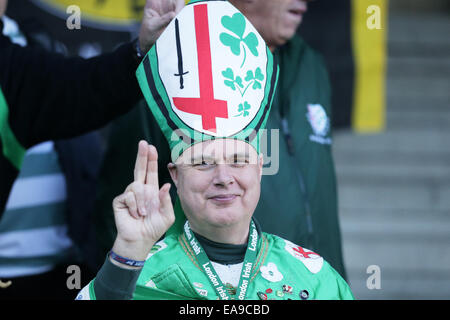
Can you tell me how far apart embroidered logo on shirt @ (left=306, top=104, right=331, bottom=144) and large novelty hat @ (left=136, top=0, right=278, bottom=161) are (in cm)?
74

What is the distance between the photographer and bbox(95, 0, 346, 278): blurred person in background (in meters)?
2.32

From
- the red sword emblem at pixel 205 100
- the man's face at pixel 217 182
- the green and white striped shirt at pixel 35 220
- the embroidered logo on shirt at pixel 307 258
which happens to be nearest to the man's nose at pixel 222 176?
the man's face at pixel 217 182

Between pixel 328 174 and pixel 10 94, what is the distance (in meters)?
1.23

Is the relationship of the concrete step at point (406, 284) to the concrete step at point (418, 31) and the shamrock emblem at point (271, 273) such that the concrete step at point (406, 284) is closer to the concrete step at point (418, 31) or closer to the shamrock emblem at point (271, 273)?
the concrete step at point (418, 31)

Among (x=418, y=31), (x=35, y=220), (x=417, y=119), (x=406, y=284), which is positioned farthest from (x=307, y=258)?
(x=418, y=31)

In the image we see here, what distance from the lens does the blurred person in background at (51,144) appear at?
7.11 feet

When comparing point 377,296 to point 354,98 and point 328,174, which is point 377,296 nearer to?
point 354,98

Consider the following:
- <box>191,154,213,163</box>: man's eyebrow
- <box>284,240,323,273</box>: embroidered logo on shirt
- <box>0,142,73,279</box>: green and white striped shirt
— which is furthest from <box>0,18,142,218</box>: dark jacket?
<box>284,240,323,273</box>: embroidered logo on shirt

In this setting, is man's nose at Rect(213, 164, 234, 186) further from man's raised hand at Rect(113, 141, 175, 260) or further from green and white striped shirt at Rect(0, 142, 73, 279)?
green and white striped shirt at Rect(0, 142, 73, 279)

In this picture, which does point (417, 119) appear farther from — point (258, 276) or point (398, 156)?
point (258, 276)
